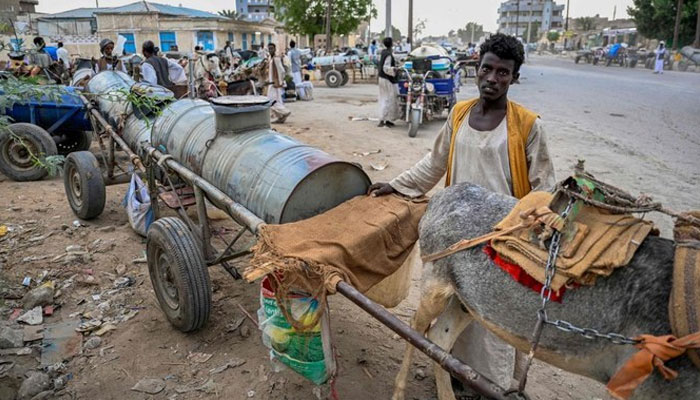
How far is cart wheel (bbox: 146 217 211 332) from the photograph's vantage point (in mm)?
3234

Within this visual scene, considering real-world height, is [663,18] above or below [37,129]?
above

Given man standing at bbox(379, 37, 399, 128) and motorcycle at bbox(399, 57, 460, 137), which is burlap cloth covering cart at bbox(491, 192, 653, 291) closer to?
motorcycle at bbox(399, 57, 460, 137)

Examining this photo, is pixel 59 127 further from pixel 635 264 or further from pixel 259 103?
pixel 635 264

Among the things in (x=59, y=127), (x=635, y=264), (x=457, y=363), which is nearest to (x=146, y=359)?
(x=457, y=363)

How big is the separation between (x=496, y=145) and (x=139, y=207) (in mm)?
3958

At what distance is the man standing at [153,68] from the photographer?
8.98m

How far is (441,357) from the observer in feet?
5.22

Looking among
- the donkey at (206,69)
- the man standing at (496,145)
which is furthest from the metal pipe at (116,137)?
the donkey at (206,69)

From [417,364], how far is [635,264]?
1.90 meters

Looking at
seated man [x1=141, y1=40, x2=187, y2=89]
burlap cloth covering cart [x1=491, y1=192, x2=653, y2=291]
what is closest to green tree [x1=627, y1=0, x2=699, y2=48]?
seated man [x1=141, y1=40, x2=187, y2=89]

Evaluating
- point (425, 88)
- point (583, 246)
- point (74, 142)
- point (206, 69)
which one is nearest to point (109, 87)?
point (74, 142)

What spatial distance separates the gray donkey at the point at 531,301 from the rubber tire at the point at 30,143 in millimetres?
6179

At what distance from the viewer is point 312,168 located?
9.46 ft

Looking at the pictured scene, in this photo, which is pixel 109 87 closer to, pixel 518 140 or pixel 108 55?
pixel 108 55
